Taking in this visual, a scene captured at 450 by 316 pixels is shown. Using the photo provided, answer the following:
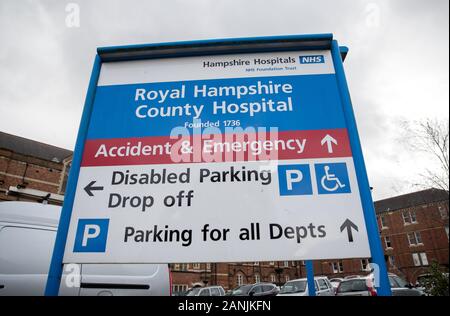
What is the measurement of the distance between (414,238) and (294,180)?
157 feet

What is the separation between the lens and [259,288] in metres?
16.2

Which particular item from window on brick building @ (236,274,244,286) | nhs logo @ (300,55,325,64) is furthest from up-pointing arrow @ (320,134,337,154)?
window on brick building @ (236,274,244,286)

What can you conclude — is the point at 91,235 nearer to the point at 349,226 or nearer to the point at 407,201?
the point at 349,226

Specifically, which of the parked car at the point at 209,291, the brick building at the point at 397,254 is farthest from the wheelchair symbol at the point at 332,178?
the brick building at the point at 397,254

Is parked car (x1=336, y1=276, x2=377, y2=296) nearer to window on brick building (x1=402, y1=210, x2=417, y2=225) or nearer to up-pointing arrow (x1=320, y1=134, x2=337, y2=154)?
up-pointing arrow (x1=320, y1=134, x2=337, y2=154)

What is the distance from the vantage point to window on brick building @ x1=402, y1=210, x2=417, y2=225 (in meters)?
40.2

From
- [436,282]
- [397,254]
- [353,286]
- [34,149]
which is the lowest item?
[353,286]

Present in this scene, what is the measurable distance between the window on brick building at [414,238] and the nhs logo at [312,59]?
47.1 m

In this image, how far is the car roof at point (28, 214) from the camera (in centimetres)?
402

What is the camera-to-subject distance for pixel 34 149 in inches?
1111

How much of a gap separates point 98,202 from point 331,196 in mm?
1430

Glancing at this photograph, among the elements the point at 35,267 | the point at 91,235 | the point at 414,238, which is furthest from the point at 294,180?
the point at 414,238

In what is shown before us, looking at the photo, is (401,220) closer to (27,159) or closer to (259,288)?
(259,288)

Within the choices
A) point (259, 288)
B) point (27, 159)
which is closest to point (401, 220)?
point (259, 288)
